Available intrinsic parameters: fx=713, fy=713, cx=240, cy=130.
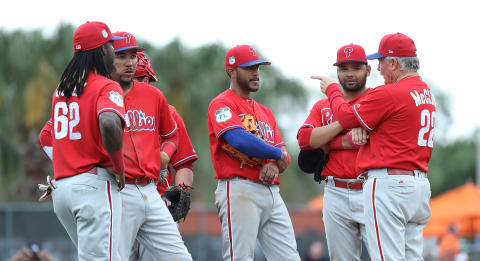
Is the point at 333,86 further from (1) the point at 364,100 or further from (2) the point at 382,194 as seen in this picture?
(2) the point at 382,194

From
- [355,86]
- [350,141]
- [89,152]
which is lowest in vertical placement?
[350,141]

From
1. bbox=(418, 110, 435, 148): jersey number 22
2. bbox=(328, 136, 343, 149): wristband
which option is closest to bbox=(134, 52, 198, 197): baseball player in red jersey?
bbox=(328, 136, 343, 149): wristband

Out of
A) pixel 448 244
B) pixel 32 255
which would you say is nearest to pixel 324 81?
pixel 32 255

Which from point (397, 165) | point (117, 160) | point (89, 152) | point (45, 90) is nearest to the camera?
point (117, 160)

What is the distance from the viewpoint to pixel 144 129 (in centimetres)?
648

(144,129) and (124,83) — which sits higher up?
(124,83)

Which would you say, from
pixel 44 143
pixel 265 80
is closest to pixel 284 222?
pixel 44 143

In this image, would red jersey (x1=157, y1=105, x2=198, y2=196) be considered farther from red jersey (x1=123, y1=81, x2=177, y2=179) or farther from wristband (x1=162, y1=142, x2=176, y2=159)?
red jersey (x1=123, y1=81, x2=177, y2=179)

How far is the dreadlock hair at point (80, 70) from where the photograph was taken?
564 cm

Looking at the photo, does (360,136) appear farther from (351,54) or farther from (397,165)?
(351,54)

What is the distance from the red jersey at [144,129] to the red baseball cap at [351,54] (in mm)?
1795

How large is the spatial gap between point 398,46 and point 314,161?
4.91 ft

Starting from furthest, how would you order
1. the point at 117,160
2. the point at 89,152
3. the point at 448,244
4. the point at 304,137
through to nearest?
the point at 448,244, the point at 304,137, the point at 89,152, the point at 117,160

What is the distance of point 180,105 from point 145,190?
16.3 meters
